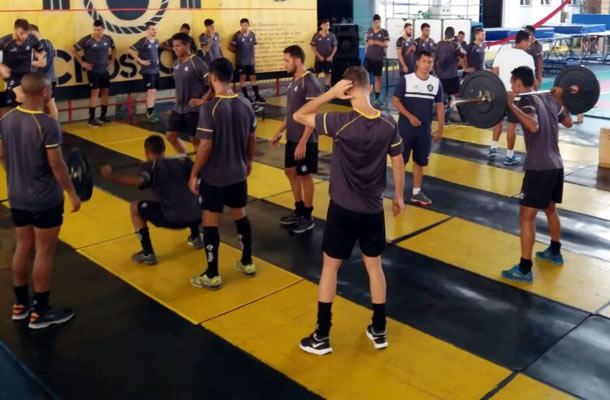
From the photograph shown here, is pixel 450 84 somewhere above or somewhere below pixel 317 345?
above

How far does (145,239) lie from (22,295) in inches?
49.6

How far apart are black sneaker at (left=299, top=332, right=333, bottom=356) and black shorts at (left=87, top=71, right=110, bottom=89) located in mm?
9046

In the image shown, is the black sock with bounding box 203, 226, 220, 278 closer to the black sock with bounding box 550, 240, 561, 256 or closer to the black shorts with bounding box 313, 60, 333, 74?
the black sock with bounding box 550, 240, 561, 256

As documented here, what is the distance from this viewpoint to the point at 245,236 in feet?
17.9

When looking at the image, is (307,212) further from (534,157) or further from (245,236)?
(534,157)

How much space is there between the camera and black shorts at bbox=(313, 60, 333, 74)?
15125 millimetres

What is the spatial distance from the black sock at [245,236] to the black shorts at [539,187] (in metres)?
2.35

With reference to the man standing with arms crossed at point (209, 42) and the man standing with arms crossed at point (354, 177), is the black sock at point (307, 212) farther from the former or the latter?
the man standing with arms crossed at point (209, 42)

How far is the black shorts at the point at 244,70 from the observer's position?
45.8 feet

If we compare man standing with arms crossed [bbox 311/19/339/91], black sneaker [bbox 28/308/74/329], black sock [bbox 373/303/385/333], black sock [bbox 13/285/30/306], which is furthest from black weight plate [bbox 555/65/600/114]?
man standing with arms crossed [bbox 311/19/339/91]

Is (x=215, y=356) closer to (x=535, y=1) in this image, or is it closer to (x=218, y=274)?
(x=218, y=274)

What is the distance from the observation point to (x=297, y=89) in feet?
20.5

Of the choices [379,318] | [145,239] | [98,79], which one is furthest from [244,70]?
[379,318]

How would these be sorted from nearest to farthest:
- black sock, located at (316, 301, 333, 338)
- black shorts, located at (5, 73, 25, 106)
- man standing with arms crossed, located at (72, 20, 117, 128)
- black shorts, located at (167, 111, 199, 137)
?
1. black sock, located at (316, 301, 333, 338)
2. black shorts, located at (167, 111, 199, 137)
3. black shorts, located at (5, 73, 25, 106)
4. man standing with arms crossed, located at (72, 20, 117, 128)
